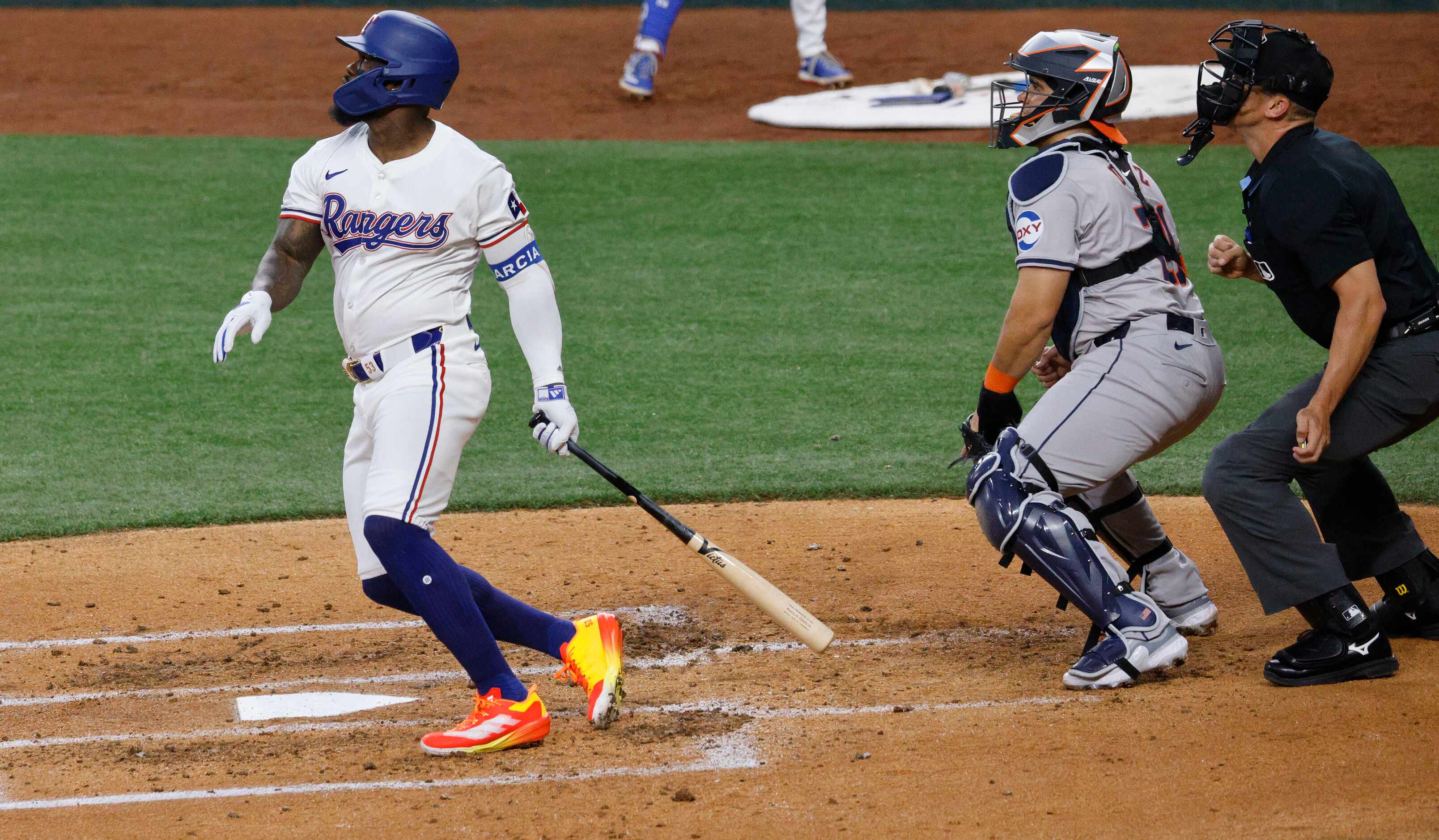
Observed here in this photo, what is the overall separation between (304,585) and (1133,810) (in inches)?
124

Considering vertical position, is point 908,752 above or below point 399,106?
below

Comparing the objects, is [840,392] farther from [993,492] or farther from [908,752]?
[908,752]

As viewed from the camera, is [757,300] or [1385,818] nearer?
[1385,818]

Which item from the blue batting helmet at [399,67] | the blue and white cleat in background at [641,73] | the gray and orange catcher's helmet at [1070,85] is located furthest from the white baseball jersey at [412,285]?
the blue and white cleat in background at [641,73]

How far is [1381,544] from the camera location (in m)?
4.33

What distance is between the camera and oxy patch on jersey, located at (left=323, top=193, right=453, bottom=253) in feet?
12.5

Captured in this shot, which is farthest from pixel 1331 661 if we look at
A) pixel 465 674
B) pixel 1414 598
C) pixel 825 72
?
pixel 825 72

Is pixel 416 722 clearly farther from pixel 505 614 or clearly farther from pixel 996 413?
pixel 996 413

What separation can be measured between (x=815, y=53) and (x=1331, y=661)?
1155 centimetres

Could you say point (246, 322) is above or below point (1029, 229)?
below

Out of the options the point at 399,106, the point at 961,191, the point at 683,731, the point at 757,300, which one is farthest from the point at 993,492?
the point at 961,191

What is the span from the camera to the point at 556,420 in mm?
3881

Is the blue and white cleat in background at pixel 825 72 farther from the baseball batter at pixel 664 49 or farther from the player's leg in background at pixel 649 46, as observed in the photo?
the player's leg in background at pixel 649 46

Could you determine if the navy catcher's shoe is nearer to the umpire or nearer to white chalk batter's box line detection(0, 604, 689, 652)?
the umpire
